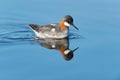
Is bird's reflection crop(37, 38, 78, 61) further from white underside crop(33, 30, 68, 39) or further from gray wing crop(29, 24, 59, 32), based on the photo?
gray wing crop(29, 24, 59, 32)

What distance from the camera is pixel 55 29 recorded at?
15617mm

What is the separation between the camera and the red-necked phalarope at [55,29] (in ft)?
50.6

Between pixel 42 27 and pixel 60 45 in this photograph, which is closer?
pixel 60 45

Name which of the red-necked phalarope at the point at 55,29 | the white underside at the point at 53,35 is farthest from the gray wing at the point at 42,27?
the white underside at the point at 53,35

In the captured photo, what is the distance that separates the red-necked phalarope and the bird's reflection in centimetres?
20

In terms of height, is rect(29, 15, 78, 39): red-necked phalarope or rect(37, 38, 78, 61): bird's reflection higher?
rect(29, 15, 78, 39): red-necked phalarope

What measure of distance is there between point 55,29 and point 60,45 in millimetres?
830

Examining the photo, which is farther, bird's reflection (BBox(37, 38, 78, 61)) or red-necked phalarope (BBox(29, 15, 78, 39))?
red-necked phalarope (BBox(29, 15, 78, 39))

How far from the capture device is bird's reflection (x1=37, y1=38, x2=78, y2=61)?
14161 millimetres

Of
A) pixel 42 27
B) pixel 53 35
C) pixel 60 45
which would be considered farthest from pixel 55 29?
pixel 60 45

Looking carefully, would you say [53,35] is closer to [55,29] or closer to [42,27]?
[55,29]

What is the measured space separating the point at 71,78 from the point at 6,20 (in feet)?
14.5

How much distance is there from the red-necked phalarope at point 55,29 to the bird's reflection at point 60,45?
0.20m

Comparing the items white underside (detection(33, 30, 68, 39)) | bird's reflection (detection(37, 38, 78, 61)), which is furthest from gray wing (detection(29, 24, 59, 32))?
bird's reflection (detection(37, 38, 78, 61))
